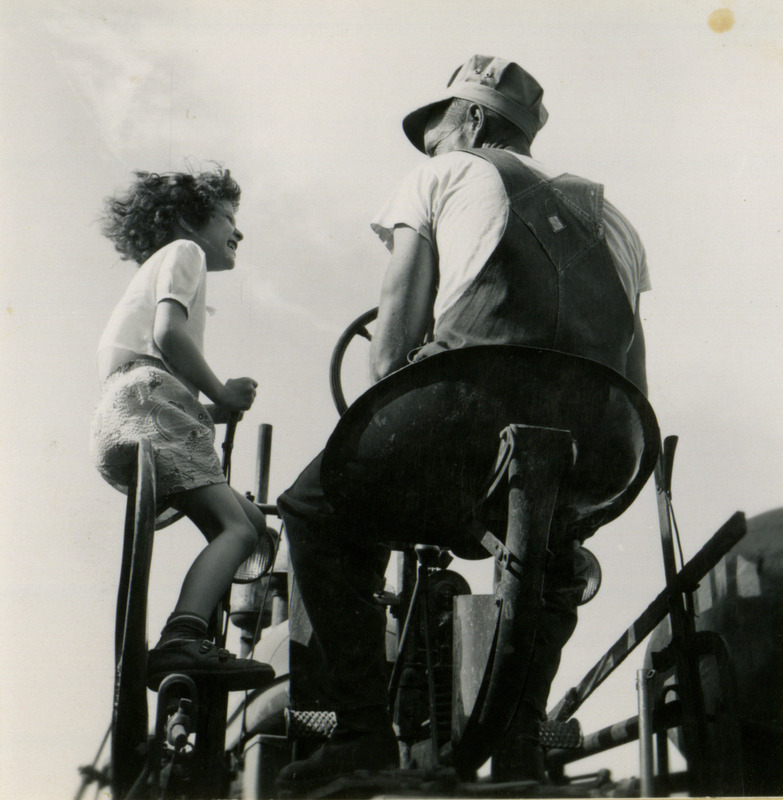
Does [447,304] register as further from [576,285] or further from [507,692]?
[507,692]

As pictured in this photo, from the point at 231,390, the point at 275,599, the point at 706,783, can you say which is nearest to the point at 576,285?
the point at 231,390

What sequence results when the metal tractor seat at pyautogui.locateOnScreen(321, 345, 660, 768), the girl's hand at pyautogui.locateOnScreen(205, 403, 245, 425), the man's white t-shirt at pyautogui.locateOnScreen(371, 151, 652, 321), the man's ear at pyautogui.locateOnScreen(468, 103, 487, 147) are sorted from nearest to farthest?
the metal tractor seat at pyautogui.locateOnScreen(321, 345, 660, 768) → the man's white t-shirt at pyautogui.locateOnScreen(371, 151, 652, 321) → the man's ear at pyautogui.locateOnScreen(468, 103, 487, 147) → the girl's hand at pyautogui.locateOnScreen(205, 403, 245, 425)

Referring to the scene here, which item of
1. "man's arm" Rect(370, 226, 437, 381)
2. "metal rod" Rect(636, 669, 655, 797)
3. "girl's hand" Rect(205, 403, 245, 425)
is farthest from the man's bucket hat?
"metal rod" Rect(636, 669, 655, 797)

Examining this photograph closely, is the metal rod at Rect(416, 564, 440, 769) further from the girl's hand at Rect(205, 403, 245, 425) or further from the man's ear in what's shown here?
the man's ear

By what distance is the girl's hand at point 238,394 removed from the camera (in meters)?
3.41

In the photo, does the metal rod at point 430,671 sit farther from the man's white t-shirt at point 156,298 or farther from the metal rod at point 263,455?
the metal rod at point 263,455

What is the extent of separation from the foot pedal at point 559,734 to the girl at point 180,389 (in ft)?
2.55

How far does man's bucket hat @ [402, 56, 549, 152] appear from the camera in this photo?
11.1 feet

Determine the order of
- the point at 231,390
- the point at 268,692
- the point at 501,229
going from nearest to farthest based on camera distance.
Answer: the point at 501,229 < the point at 231,390 < the point at 268,692

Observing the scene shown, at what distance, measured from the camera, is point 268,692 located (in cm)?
557

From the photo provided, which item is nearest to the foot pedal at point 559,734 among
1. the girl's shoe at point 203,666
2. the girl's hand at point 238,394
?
the girl's shoe at point 203,666

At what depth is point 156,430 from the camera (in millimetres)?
3164

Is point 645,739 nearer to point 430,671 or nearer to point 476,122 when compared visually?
point 430,671

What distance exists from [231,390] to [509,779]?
1.44m
